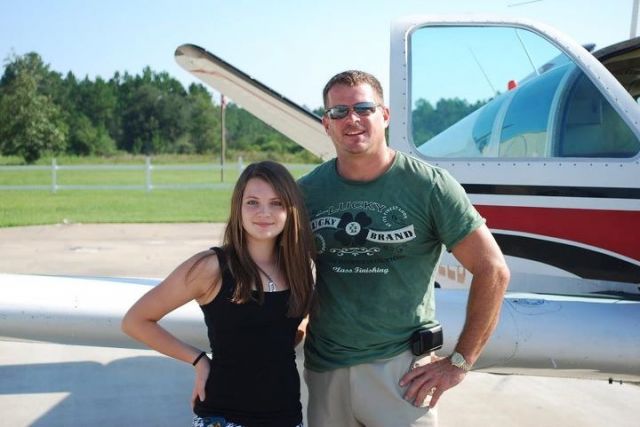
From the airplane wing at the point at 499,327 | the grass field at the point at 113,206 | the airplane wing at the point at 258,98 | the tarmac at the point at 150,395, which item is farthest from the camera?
the grass field at the point at 113,206

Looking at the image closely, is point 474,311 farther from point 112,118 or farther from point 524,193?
point 112,118

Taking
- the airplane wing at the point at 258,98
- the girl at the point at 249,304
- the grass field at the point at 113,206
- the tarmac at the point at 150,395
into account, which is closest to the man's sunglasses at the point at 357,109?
the girl at the point at 249,304

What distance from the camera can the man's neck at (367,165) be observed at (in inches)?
80.3

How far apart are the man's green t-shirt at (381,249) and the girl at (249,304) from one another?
95 millimetres

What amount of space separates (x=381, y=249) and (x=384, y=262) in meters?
0.05

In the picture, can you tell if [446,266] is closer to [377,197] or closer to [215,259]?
[377,197]

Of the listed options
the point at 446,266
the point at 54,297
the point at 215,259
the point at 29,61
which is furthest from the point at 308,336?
the point at 29,61

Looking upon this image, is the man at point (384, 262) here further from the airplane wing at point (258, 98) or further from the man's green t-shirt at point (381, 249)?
the airplane wing at point (258, 98)

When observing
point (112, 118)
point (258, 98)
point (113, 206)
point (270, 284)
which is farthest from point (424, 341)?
point (112, 118)

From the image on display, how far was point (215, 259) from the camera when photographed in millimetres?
1969

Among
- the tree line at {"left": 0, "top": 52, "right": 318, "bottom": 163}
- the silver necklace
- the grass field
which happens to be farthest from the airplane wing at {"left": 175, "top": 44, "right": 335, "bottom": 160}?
the tree line at {"left": 0, "top": 52, "right": 318, "bottom": 163}

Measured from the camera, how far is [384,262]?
80.4 inches

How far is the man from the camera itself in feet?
6.57

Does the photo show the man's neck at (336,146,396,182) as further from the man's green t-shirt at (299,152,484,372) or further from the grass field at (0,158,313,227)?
the grass field at (0,158,313,227)
